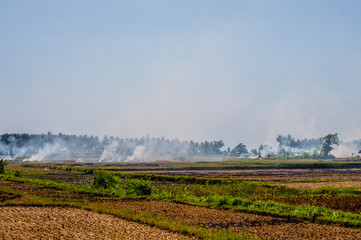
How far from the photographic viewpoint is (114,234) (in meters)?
15.9

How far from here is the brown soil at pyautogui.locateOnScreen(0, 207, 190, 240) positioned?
608 inches

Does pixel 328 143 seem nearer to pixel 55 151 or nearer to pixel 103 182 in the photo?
pixel 55 151

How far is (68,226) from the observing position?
17.2 m

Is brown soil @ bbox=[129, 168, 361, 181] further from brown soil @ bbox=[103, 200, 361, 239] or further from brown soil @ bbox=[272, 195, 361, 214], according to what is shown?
brown soil @ bbox=[103, 200, 361, 239]

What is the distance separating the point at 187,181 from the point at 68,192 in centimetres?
1638

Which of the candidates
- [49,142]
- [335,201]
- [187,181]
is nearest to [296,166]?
[187,181]

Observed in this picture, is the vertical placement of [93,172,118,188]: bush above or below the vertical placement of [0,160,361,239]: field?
above

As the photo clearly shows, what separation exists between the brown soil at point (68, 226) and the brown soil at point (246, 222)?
9.04ft

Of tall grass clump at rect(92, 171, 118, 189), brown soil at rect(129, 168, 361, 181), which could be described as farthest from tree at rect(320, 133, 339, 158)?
tall grass clump at rect(92, 171, 118, 189)

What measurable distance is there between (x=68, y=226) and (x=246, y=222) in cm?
800

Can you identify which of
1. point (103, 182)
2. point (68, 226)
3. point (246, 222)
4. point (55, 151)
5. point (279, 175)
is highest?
point (55, 151)

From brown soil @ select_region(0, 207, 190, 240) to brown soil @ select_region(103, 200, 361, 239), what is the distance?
2.75 m

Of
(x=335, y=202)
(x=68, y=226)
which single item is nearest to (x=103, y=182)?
(x=68, y=226)

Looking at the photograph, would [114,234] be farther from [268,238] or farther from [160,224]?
[268,238]
